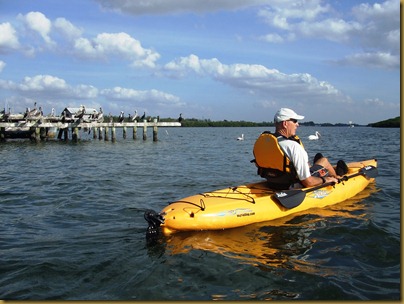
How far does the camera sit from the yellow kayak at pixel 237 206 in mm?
6590

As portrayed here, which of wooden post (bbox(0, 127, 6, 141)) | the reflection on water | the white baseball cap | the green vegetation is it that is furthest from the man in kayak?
the green vegetation

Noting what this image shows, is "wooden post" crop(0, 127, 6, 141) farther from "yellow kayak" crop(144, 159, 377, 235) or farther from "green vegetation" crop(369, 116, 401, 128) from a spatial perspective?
"green vegetation" crop(369, 116, 401, 128)

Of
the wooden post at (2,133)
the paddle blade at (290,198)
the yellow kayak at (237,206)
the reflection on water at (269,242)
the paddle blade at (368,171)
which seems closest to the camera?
the reflection on water at (269,242)

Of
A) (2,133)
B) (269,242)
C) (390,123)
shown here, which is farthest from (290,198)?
(390,123)

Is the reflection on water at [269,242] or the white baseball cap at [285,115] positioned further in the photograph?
the white baseball cap at [285,115]

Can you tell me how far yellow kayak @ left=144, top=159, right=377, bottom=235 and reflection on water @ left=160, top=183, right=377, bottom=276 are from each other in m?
0.13

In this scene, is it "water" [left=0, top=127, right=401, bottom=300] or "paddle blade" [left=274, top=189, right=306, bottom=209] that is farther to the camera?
"paddle blade" [left=274, top=189, right=306, bottom=209]

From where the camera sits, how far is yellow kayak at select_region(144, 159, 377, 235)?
6.59m

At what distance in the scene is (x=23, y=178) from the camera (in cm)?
1377

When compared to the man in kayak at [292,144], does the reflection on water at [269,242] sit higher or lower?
lower

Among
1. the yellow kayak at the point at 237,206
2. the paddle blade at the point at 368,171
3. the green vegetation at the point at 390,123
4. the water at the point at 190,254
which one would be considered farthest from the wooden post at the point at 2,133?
the green vegetation at the point at 390,123

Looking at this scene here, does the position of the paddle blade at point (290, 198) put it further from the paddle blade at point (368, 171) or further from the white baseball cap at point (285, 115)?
the paddle blade at point (368, 171)

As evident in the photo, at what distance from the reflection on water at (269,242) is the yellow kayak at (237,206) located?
0.44 feet

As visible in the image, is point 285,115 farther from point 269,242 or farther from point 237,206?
point 269,242
